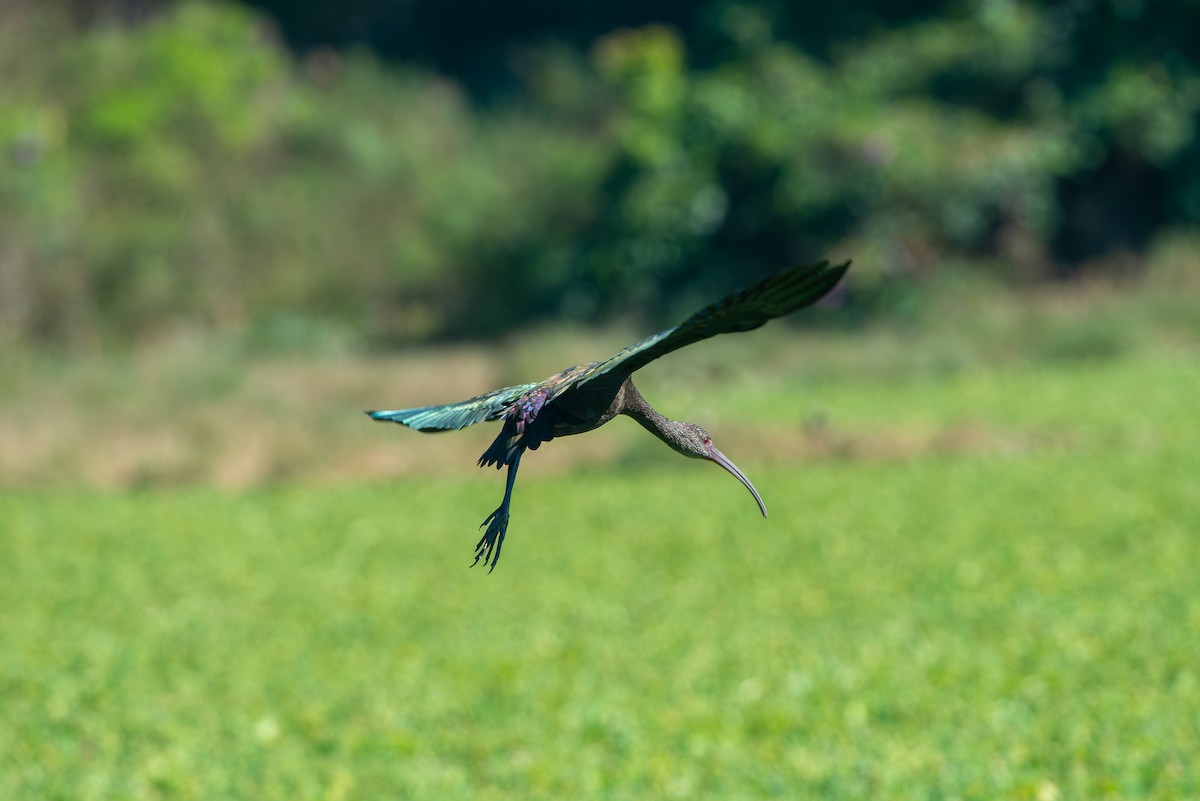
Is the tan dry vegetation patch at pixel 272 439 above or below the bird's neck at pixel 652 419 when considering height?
below

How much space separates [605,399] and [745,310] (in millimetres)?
232

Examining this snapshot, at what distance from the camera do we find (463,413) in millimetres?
2125

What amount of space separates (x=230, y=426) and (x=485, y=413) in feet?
42.2

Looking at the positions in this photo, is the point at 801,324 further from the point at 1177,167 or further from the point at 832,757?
the point at 832,757

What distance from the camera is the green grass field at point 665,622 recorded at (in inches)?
249

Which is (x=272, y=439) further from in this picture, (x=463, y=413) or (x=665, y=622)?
(x=463, y=413)

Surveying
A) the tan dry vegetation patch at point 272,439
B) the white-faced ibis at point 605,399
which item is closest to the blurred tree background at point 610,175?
the tan dry vegetation patch at point 272,439

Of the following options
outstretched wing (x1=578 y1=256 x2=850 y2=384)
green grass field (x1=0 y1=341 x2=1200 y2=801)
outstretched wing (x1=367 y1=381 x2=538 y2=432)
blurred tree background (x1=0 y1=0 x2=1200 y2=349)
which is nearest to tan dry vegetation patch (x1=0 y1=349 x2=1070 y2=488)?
green grass field (x1=0 y1=341 x2=1200 y2=801)

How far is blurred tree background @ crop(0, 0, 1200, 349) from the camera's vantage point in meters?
18.8

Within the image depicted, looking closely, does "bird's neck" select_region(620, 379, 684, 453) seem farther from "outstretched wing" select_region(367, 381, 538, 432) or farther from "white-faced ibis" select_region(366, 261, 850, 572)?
"outstretched wing" select_region(367, 381, 538, 432)

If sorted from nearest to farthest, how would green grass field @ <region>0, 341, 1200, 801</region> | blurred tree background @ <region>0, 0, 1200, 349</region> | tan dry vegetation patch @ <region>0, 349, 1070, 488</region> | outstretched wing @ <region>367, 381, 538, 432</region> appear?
outstretched wing @ <region>367, 381, 538, 432</region>
green grass field @ <region>0, 341, 1200, 801</region>
tan dry vegetation patch @ <region>0, 349, 1070, 488</region>
blurred tree background @ <region>0, 0, 1200, 349</region>

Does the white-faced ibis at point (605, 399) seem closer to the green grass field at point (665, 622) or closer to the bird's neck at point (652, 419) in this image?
the bird's neck at point (652, 419)

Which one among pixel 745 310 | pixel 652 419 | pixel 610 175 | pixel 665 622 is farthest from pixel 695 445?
pixel 610 175

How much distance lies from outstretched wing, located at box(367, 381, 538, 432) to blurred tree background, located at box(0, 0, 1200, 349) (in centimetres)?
1645
